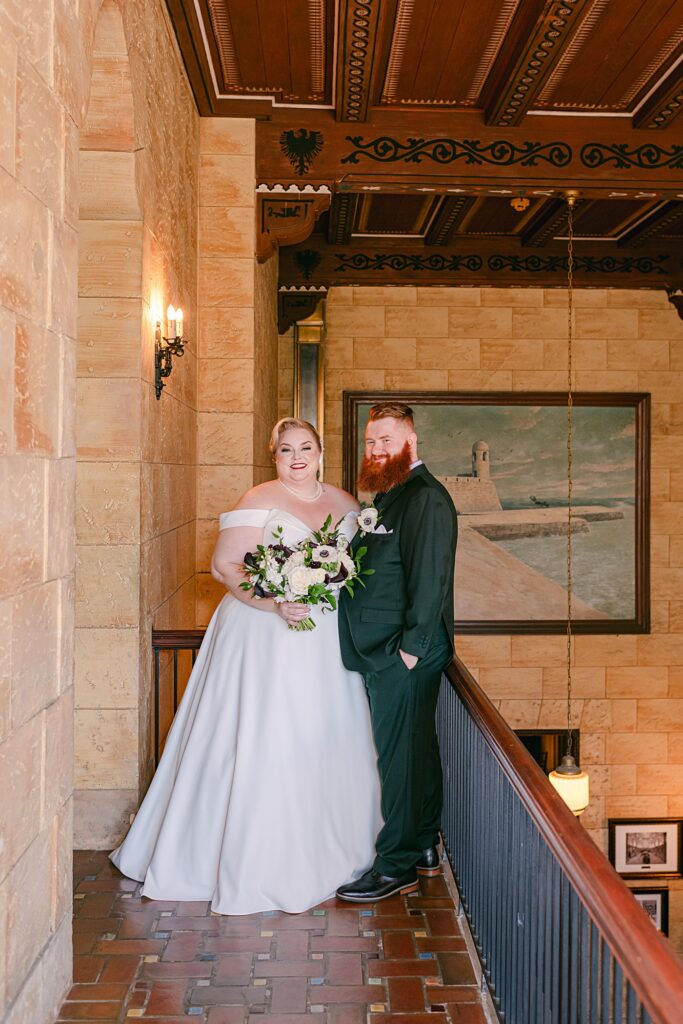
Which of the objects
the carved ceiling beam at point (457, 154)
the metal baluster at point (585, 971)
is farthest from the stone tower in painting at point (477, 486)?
the metal baluster at point (585, 971)

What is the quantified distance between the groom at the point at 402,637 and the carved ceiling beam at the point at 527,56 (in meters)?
2.39

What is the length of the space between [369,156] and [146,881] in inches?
177

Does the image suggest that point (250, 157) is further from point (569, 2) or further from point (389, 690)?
point (389, 690)

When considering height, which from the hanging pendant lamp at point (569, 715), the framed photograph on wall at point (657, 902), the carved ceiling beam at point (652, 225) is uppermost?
the carved ceiling beam at point (652, 225)

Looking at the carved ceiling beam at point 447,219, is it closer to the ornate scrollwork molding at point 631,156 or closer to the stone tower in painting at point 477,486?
the ornate scrollwork molding at point 631,156

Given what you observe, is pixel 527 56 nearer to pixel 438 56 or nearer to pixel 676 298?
pixel 438 56

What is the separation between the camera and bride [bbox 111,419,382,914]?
3176 millimetres

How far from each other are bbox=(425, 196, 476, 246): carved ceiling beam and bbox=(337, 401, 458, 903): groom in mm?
4540

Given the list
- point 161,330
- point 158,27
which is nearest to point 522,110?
point 158,27

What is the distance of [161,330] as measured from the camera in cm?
428

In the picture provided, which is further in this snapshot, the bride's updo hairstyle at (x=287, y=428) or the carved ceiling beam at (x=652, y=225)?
the carved ceiling beam at (x=652, y=225)

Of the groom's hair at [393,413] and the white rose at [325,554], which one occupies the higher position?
the groom's hair at [393,413]

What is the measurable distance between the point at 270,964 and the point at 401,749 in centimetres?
85

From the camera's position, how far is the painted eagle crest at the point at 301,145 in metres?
5.73
